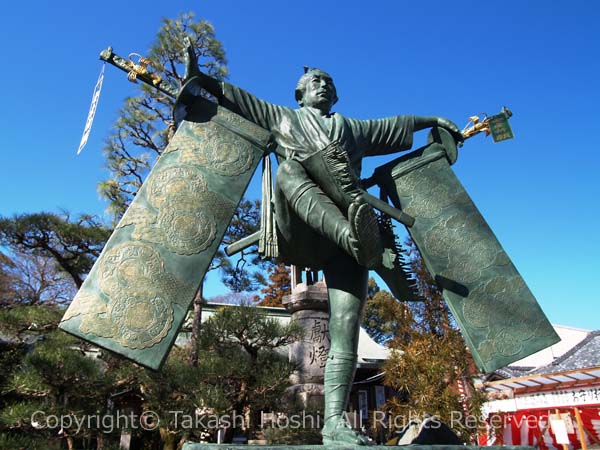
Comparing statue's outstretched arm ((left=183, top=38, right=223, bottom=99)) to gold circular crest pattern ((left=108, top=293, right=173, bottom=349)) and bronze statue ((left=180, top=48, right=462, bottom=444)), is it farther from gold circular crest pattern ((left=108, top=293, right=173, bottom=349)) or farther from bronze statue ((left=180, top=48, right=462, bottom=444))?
gold circular crest pattern ((left=108, top=293, right=173, bottom=349))

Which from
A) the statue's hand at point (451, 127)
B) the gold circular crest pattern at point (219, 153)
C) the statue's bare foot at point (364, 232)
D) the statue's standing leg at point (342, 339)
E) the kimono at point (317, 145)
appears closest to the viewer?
the statue's bare foot at point (364, 232)

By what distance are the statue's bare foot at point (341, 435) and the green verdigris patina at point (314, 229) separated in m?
0.01

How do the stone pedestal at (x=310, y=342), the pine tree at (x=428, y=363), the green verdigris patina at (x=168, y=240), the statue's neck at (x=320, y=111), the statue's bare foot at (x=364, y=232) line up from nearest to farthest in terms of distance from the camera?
1. the statue's bare foot at (x=364, y=232)
2. the green verdigris patina at (x=168, y=240)
3. the statue's neck at (x=320, y=111)
4. the stone pedestal at (x=310, y=342)
5. the pine tree at (x=428, y=363)

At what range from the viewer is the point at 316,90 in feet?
11.7

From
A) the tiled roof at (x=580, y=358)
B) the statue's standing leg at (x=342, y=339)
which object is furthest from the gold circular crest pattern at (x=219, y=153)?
the tiled roof at (x=580, y=358)

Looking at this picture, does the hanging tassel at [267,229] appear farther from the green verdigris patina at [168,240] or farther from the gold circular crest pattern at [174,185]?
the gold circular crest pattern at [174,185]

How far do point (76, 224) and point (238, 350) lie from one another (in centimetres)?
535

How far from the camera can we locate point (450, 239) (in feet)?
11.3

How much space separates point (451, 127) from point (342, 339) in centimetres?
198

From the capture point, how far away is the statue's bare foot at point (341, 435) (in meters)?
2.41

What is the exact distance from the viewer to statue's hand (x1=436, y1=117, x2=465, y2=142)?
3734 mm

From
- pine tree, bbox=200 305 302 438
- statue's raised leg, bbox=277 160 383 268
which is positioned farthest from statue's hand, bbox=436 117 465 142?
pine tree, bbox=200 305 302 438

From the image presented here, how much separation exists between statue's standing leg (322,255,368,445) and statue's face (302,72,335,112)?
3.99 ft

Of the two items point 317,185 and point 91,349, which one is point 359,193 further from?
point 91,349
